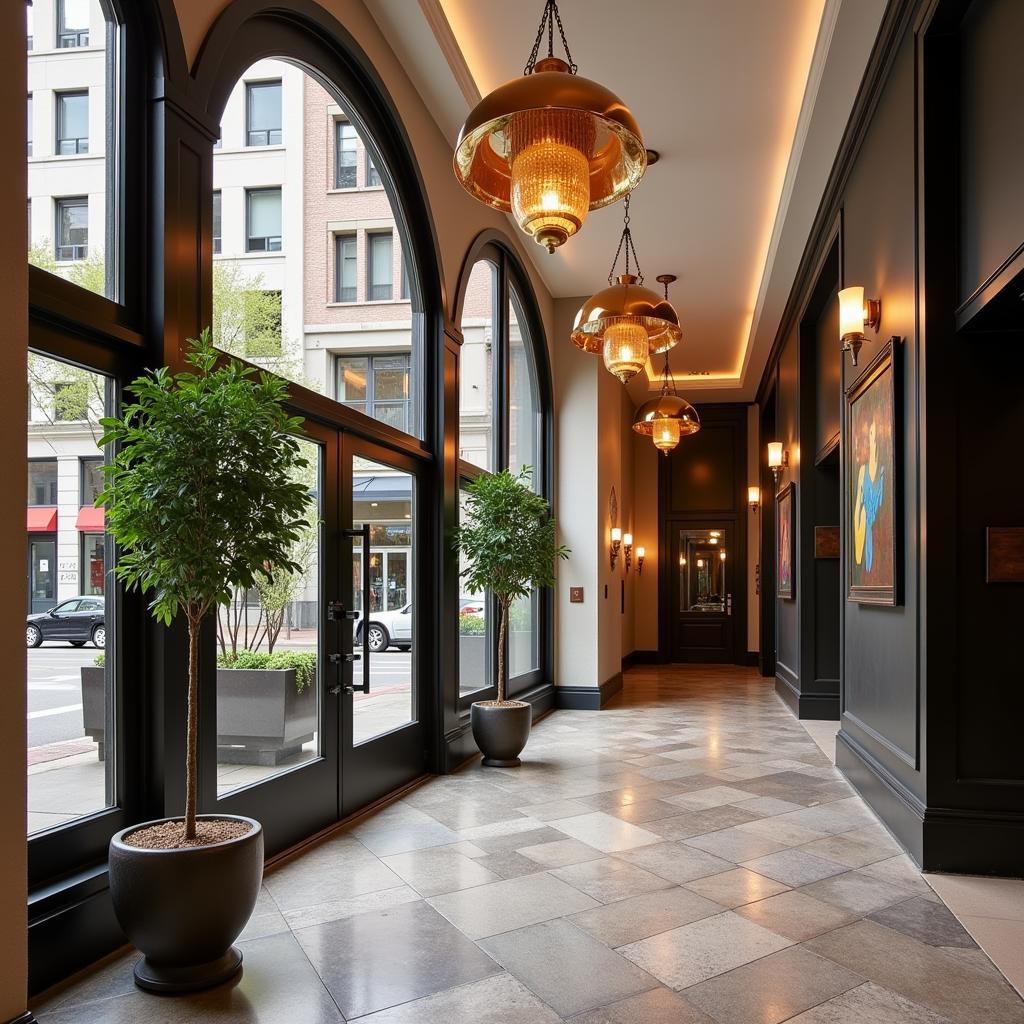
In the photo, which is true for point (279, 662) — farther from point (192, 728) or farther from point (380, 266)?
point (380, 266)

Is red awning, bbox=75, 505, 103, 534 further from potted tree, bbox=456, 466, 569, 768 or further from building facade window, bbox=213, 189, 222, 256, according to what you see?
potted tree, bbox=456, 466, 569, 768

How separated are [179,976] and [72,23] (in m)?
3.11

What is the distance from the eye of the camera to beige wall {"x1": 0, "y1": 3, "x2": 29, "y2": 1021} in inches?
90.4

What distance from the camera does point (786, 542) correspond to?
9.95 metres

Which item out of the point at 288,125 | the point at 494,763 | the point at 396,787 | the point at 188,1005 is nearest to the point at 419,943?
the point at 188,1005

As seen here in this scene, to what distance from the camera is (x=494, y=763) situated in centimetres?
645

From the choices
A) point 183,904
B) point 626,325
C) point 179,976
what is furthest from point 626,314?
point 179,976

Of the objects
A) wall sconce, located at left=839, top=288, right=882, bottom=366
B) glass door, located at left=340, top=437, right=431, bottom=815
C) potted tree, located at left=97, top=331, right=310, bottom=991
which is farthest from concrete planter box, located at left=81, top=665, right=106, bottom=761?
wall sconce, located at left=839, top=288, right=882, bottom=366

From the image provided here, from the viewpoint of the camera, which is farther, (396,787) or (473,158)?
(396,787)

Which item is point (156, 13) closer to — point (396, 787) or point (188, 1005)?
point (188, 1005)

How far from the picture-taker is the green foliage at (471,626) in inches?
272

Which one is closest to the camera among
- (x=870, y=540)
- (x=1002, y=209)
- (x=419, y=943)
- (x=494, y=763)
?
(x=419, y=943)

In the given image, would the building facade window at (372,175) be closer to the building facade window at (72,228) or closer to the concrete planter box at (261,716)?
the building facade window at (72,228)

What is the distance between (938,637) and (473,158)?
2.87m
